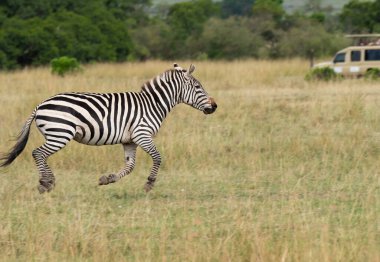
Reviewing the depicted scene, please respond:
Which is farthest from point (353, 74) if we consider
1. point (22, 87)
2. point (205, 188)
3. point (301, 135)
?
point (205, 188)

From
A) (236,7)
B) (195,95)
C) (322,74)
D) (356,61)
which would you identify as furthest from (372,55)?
(236,7)

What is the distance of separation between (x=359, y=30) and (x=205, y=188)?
31.2 m

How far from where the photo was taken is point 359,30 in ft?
125

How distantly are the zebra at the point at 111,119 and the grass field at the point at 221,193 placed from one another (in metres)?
0.29

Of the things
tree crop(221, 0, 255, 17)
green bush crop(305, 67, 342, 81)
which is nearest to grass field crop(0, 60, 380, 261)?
green bush crop(305, 67, 342, 81)

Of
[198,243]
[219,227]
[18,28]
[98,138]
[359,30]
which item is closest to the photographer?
[198,243]

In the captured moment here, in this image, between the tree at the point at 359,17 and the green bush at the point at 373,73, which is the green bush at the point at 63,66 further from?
the tree at the point at 359,17

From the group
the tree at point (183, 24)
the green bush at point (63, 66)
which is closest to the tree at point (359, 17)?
the tree at point (183, 24)

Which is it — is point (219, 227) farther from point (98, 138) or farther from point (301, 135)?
point (301, 135)

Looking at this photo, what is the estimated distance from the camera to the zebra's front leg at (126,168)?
7840 millimetres

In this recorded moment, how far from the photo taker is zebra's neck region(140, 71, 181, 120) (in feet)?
27.3

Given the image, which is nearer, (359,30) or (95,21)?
(95,21)

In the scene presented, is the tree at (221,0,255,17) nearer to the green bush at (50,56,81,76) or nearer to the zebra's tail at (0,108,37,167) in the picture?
the green bush at (50,56,81,76)

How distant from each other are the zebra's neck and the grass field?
27.7 inches
